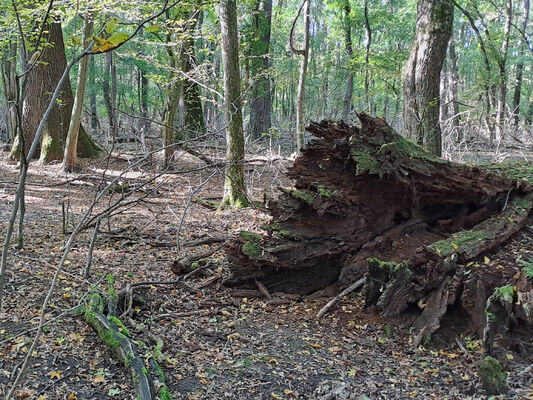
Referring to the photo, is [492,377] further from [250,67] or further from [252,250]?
[250,67]

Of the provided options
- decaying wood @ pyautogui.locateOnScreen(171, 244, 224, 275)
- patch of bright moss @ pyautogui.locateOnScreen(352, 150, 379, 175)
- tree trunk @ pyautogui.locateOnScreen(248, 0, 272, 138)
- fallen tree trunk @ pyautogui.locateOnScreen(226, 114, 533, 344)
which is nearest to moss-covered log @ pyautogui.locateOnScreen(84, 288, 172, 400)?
decaying wood @ pyautogui.locateOnScreen(171, 244, 224, 275)

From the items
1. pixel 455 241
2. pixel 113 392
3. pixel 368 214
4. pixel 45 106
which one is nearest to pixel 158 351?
pixel 113 392

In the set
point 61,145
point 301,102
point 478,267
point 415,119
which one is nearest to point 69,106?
point 61,145

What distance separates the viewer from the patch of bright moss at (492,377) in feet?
10.8

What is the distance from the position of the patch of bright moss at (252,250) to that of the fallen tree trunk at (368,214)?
0.04ft

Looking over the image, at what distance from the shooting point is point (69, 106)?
12539 millimetres

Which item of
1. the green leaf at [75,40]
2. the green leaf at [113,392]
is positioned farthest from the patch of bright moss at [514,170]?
the green leaf at [75,40]

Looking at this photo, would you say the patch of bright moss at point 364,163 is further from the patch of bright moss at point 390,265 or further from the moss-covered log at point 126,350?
the moss-covered log at point 126,350

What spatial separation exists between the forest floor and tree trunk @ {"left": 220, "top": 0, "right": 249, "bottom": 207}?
120 inches

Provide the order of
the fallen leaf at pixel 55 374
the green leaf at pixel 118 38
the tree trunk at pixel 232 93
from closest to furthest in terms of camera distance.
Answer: the green leaf at pixel 118 38
the fallen leaf at pixel 55 374
the tree trunk at pixel 232 93

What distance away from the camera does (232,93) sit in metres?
8.05

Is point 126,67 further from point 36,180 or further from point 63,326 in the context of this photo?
point 63,326

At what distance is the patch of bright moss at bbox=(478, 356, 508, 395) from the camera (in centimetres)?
329

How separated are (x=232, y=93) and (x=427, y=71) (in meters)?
3.44
